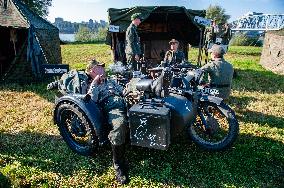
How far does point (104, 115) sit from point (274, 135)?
3588 mm

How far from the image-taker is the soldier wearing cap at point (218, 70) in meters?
6.52

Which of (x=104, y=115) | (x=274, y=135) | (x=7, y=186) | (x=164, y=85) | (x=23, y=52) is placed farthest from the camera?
(x=23, y=52)

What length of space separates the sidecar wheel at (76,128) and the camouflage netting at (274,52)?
10579 millimetres

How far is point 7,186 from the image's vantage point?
4.11 meters

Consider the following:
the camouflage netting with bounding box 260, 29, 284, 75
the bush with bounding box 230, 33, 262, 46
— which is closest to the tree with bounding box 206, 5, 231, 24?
the bush with bounding box 230, 33, 262, 46

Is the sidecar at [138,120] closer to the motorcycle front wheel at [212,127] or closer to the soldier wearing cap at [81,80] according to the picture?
the soldier wearing cap at [81,80]

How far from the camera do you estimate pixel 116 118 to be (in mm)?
4754

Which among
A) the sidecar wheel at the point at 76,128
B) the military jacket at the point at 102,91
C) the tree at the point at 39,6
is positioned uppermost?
the tree at the point at 39,6

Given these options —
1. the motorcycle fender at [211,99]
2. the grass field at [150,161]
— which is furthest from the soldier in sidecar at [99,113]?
the motorcycle fender at [211,99]

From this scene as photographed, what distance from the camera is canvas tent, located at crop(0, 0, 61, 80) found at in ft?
35.1

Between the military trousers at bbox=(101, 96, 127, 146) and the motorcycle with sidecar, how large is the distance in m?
0.12

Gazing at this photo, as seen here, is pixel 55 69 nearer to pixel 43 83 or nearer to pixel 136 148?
pixel 136 148

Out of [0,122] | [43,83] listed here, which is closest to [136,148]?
[0,122]

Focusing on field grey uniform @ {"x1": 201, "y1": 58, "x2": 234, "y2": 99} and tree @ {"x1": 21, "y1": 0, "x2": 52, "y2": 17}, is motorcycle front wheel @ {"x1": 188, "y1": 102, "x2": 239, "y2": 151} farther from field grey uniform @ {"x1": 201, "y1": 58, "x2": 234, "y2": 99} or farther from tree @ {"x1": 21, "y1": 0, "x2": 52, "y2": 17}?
tree @ {"x1": 21, "y1": 0, "x2": 52, "y2": 17}
